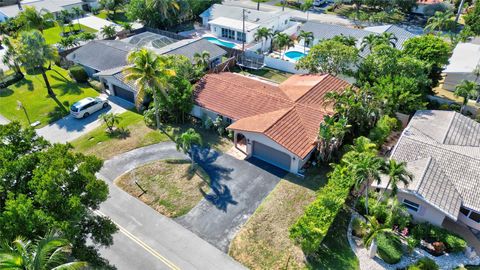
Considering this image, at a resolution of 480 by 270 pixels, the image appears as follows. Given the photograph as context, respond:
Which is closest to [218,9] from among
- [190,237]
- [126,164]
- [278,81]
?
[278,81]

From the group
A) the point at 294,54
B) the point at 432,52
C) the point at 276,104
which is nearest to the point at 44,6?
the point at 294,54

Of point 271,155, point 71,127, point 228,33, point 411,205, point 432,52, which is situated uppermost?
point 432,52

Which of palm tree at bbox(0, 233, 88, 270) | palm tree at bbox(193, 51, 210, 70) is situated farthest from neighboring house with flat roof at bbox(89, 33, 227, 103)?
palm tree at bbox(0, 233, 88, 270)

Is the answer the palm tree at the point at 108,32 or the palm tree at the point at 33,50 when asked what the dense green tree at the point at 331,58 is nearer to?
the palm tree at the point at 33,50

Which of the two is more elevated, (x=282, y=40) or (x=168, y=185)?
(x=282, y=40)

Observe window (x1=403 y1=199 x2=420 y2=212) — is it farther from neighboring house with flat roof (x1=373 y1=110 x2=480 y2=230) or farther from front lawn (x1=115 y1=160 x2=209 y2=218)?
front lawn (x1=115 y1=160 x2=209 y2=218)

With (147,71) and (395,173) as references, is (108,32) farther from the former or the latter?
(395,173)
